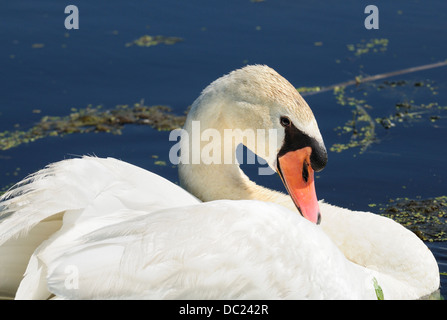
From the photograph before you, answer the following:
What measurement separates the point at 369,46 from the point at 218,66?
166cm

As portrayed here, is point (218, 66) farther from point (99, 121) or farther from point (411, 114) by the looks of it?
point (411, 114)

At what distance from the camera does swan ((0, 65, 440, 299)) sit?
3396 mm

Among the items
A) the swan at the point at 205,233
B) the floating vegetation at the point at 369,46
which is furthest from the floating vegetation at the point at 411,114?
the swan at the point at 205,233

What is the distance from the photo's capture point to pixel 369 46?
8500 mm

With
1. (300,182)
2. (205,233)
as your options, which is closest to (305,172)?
(300,182)

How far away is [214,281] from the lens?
134 inches

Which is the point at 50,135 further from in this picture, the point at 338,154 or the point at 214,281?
the point at 214,281

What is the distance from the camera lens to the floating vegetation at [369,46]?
8.38 m

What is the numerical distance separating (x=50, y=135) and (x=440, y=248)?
3.46m

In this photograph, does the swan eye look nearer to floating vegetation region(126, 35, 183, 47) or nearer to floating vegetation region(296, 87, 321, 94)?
floating vegetation region(296, 87, 321, 94)

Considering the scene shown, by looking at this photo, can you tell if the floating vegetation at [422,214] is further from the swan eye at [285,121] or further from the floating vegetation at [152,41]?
the floating vegetation at [152,41]

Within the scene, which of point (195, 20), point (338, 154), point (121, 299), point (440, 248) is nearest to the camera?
point (121, 299)

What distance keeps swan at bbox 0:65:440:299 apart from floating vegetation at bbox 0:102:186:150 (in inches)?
106
